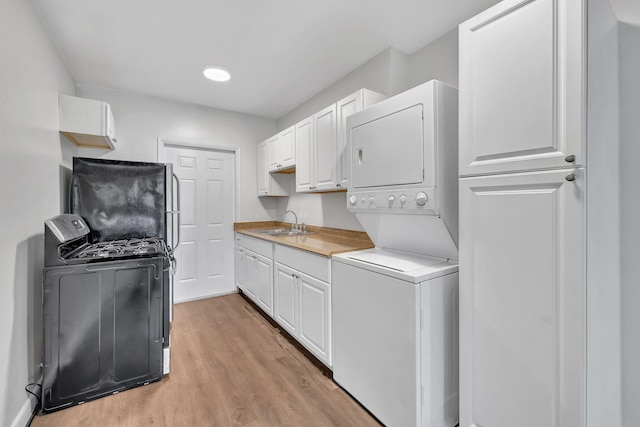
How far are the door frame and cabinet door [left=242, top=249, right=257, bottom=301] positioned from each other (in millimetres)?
728

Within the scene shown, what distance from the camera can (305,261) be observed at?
7.08 feet

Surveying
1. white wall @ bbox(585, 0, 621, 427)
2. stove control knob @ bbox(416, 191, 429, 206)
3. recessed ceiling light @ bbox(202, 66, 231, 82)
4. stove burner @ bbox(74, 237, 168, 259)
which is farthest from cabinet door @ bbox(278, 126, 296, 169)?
white wall @ bbox(585, 0, 621, 427)

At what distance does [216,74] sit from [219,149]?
1.18 m

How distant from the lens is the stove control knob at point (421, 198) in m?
1.50

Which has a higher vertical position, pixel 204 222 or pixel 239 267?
pixel 204 222

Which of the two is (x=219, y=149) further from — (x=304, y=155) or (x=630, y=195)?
(x=630, y=195)

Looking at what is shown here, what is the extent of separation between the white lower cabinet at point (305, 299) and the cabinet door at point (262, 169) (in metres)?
1.41

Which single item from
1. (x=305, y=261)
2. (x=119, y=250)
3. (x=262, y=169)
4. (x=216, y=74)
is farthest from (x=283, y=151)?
(x=119, y=250)

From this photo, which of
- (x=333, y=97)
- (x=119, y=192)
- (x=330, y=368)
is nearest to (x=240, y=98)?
(x=333, y=97)

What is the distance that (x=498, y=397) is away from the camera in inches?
48.4

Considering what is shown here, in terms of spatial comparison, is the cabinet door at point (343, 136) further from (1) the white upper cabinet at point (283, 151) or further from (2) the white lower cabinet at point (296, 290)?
(1) the white upper cabinet at point (283, 151)

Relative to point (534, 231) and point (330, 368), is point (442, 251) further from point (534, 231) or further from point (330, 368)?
point (330, 368)

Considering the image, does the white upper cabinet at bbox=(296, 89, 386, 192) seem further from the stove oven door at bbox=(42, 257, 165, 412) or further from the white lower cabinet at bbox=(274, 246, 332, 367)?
the stove oven door at bbox=(42, 257, 165, 412)

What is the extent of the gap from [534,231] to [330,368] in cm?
154
